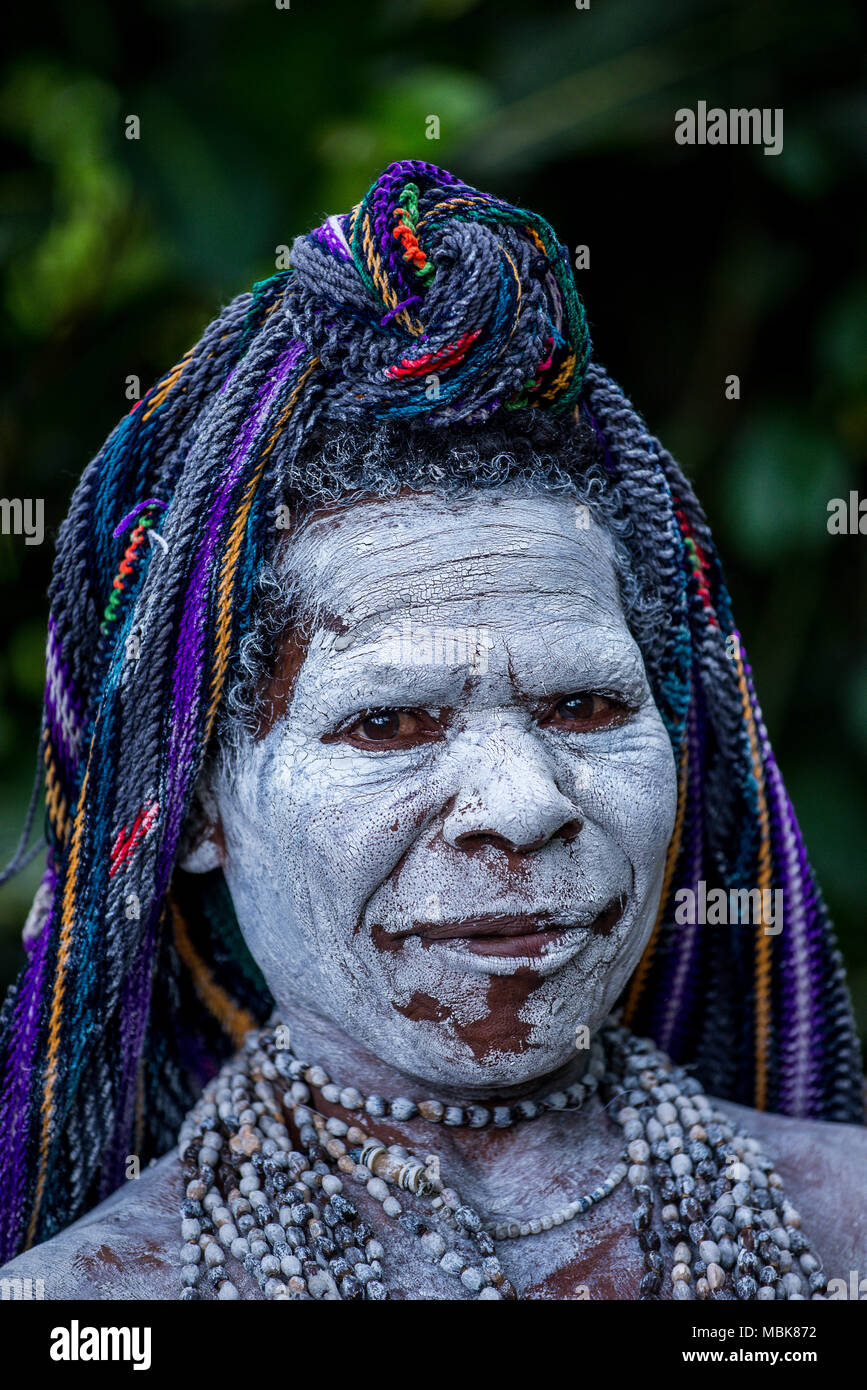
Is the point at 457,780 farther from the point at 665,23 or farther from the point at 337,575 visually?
the point at 665,23

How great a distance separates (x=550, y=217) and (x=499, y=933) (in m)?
3.14

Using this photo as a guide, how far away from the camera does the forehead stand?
5.99 feet

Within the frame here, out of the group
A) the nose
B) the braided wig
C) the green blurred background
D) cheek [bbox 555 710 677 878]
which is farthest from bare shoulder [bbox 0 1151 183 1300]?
the green blurred background

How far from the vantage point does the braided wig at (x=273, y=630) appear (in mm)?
1853

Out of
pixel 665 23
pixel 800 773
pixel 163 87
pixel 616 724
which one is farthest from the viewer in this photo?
pixel 800 773

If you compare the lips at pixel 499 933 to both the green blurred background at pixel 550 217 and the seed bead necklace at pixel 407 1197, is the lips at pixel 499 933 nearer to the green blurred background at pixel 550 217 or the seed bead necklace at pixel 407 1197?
the seed bead necklace at pixel 407 1197

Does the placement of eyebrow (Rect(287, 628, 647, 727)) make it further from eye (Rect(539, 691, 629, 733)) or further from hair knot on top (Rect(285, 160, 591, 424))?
hair knot on top (Rect(285, 160, 591, 424))

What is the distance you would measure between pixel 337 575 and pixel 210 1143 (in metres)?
0.77

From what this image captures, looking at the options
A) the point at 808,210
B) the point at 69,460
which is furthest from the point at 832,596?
the point at 69,460

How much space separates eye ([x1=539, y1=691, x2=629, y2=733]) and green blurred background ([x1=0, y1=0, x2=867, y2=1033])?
2099 mm

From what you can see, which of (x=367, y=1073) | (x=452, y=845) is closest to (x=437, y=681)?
(x=452, y=845)

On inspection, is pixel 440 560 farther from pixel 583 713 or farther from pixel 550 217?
pixel 550 217

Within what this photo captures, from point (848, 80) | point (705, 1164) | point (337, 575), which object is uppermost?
point (848, 80)

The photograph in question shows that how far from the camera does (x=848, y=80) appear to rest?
4355mm
